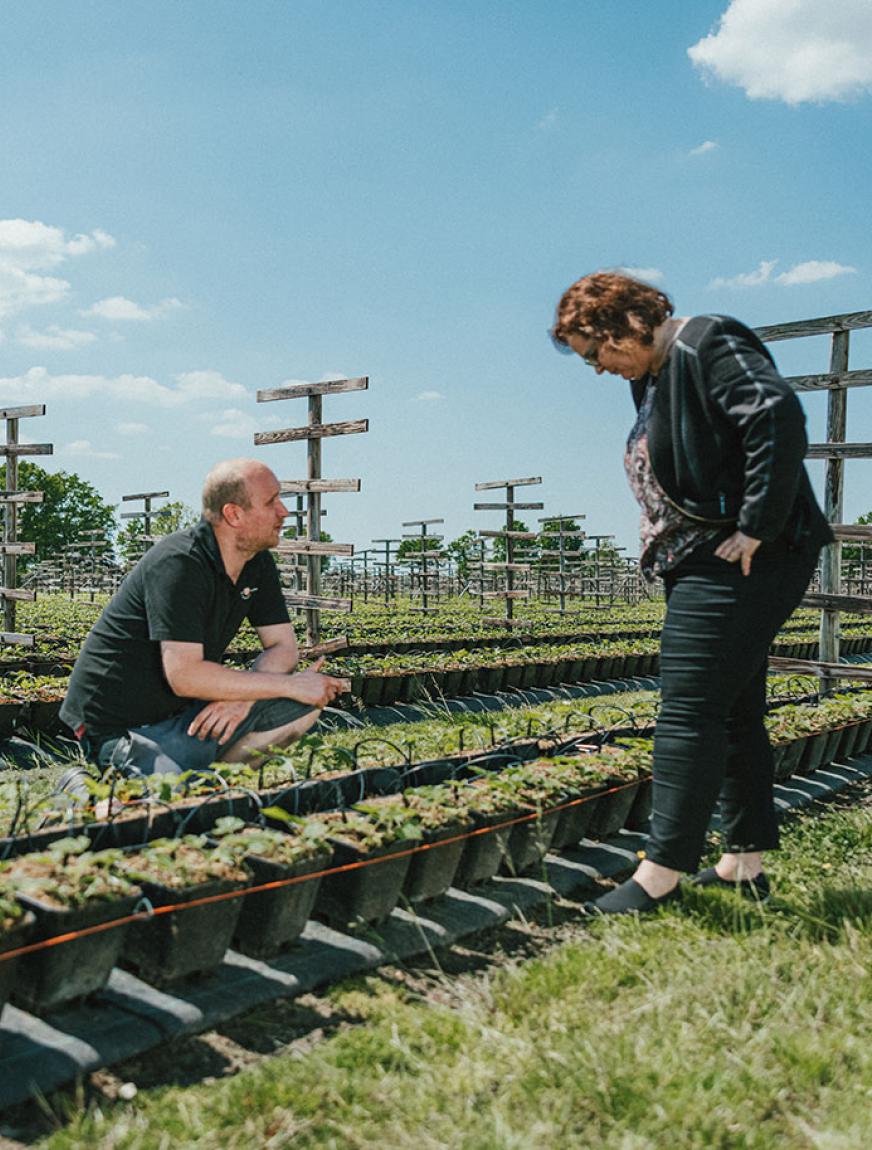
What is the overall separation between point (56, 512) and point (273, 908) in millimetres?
58196

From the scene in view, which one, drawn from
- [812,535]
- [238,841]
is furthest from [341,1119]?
[812,535]

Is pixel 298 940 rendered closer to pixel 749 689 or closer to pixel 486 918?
pixel 486 918

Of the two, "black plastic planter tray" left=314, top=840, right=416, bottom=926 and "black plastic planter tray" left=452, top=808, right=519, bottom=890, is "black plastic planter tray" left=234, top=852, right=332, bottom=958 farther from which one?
"black plastic planter tray" left=452, top=808, right=519, bottom=890

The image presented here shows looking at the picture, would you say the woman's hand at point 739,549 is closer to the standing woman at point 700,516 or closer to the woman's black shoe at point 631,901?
the standing woman at point 700,516

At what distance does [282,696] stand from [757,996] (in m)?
1.83

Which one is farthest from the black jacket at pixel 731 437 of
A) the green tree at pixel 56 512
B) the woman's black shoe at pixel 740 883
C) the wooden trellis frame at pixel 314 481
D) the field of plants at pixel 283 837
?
the green tree at pixel 56 512

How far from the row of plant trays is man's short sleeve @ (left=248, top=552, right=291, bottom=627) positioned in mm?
1104

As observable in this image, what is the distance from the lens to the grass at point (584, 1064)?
151cm

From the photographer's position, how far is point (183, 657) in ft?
10.1

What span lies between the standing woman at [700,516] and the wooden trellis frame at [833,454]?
3748 millimetres

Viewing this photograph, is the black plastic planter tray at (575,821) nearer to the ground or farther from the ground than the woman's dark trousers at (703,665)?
nearer to the ground

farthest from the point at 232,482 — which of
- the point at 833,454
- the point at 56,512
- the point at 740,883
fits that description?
the point at 56,512

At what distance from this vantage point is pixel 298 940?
2266 millimetres

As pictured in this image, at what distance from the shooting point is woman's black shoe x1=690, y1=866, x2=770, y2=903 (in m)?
2.61
